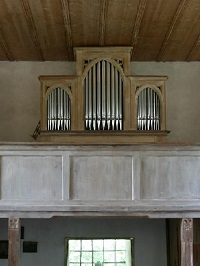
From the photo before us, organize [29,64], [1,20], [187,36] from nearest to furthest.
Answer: [1,20], [187,36], [29,64]

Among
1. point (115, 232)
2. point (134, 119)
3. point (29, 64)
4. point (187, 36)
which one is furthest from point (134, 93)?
point (115, 232)

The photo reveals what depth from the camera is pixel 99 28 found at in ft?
34.6

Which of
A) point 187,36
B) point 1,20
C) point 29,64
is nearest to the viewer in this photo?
point 1,20

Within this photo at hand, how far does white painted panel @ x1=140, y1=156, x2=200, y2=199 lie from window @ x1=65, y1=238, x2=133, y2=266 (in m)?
3.58

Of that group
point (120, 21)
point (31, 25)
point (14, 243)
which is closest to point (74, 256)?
point (14, 243)

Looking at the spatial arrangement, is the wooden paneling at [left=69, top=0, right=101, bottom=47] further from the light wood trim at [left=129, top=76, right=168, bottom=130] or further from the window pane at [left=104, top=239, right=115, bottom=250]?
the window pane at [left=104, top=239, right=115, bottom=250]

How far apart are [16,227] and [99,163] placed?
1854 mm

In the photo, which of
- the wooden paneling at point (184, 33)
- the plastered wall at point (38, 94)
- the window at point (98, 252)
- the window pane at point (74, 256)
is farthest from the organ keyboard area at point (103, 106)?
the window pane at point (74, 256)

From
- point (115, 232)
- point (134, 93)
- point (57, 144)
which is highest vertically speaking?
point (134, 93)

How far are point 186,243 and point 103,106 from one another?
3.01m

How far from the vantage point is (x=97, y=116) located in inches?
435

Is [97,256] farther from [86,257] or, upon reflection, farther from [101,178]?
[101,178]

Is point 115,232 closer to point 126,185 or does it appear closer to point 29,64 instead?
point 126,185

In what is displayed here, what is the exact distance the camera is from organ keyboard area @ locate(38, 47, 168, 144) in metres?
11.0
